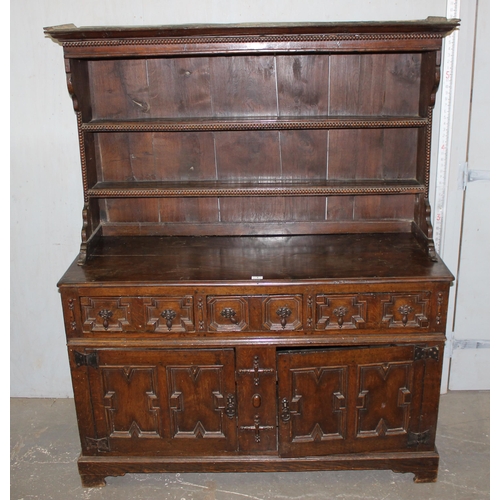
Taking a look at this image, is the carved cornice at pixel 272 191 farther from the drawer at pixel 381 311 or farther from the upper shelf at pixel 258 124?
the drawer at pixel 381 311

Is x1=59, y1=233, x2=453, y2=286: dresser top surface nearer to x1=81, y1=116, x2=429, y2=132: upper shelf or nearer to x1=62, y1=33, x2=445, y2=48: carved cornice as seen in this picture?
x1=81, y1=116, x2=429, y2=132: upper shelf

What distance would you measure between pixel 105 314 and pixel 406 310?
1.46 metres

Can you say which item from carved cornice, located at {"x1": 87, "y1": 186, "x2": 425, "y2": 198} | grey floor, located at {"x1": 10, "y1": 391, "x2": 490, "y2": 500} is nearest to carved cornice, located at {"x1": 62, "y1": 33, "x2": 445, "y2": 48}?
carved cornice, located at {"x1": 87, "y1": 186, "x2": 425, "y2": 198}

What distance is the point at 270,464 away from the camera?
3229 mm

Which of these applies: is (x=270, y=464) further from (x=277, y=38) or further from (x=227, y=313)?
(x=277, y=38)

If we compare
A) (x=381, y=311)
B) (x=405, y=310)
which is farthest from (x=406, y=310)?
(x=381, y=311)

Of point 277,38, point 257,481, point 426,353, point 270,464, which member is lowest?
point 257,481

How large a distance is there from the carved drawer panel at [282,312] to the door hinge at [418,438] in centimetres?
84

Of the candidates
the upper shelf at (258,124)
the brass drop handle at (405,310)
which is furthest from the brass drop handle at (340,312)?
the upper shelf at (258,124)

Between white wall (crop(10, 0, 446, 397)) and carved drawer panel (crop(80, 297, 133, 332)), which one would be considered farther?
white wall (crop(10, 0, 446, 397))

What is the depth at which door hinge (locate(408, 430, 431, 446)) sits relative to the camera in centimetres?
321

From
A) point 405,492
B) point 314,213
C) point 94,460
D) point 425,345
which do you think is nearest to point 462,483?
point 405,492

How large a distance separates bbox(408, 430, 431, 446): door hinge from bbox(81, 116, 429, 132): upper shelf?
157cm

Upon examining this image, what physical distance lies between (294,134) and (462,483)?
2045mm
